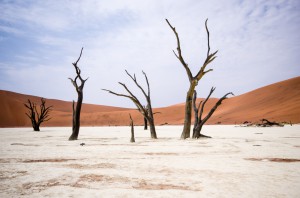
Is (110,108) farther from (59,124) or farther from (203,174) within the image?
(203,174)

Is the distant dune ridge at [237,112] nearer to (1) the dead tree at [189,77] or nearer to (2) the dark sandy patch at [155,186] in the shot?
(1) the dead tree at [189,77]

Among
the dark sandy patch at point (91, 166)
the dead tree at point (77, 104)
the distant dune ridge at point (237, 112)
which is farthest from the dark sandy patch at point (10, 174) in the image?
the distant dune ridge at point (237, 112)

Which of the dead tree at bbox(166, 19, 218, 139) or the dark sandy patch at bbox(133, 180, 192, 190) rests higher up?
the dead tree at bbox(166, 19, 218, 139)

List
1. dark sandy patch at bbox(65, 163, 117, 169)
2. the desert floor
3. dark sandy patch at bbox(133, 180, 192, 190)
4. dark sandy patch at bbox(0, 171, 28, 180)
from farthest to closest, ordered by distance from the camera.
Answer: dark sandy patch at bbox(65, 163, 117, 169) → dark sandy patch at bbox(0, 171, 28, 180) → dark sandy patch at bbox(133, 180, 192, 190) → the desert floor

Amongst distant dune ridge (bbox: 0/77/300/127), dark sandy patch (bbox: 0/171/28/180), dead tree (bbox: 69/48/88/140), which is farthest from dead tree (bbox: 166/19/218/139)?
distant dune ridge (bbox: 0/77/300/127)

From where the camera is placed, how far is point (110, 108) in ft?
281

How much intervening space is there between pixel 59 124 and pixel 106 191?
51472 millimetres

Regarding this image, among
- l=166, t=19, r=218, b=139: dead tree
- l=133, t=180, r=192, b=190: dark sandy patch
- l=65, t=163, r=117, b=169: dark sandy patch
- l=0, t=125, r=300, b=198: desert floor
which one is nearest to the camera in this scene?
l=0, t=125, r=300, b=198: desert floor

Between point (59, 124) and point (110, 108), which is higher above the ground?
point (110, 108)

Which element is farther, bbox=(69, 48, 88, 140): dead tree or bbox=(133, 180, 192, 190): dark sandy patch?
bbox=(69, 48, 88, 140): dead tree

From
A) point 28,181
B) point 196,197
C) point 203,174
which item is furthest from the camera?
point 203,174

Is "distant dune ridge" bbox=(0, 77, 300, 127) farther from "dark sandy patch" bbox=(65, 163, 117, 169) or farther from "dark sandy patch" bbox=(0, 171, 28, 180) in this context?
"dark sandy patch" bbox=(0, 171, 28, 180)

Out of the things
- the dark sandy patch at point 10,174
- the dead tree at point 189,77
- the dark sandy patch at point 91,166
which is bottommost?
the dark sandy patch at point 10,174

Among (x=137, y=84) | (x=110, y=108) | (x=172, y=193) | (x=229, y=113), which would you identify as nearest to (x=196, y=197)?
(x=172, y=193)
